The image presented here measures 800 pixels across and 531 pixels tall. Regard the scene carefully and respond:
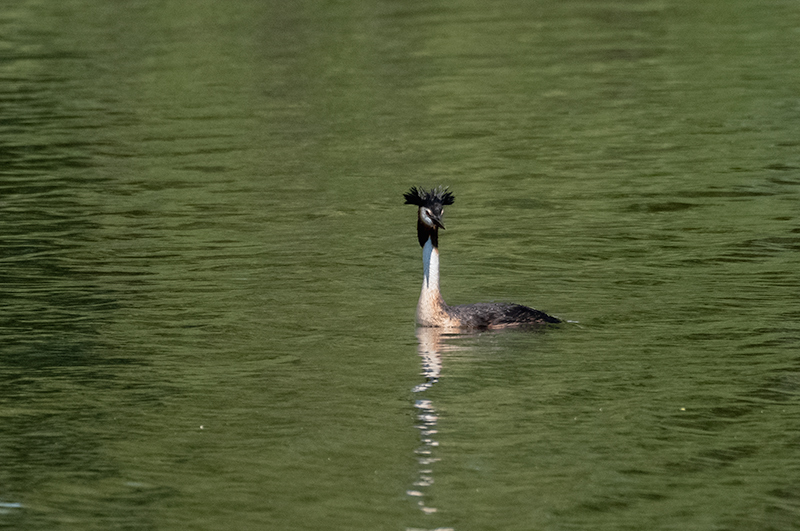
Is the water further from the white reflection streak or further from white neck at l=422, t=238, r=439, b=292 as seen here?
white neck at l=422, t=238, r=439, b=292

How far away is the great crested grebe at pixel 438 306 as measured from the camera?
16.9 meters

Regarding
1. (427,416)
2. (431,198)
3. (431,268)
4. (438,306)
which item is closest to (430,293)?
(438,306)

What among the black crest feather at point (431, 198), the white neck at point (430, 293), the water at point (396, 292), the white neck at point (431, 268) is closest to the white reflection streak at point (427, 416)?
the water at point (396, 292)

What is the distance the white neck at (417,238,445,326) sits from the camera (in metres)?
17.0

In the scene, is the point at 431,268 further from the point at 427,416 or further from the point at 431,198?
the point at 427,416

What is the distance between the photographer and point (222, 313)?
18500 mm

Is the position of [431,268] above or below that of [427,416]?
above

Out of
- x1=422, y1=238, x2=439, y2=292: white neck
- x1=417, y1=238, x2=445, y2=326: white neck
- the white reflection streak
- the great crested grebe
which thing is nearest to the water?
the white reflection streak

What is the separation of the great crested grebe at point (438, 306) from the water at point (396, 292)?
213mm

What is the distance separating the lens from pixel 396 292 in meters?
19.4

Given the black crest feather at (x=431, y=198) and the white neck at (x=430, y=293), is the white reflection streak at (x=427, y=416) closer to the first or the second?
the white neck at (x=430, y=293)

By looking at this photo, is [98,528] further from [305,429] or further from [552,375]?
[552,375]

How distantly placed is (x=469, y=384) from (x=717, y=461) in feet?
10.3

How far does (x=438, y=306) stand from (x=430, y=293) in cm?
19
